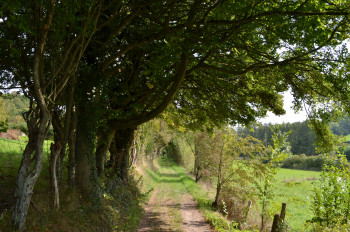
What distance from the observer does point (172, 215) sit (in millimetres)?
13859

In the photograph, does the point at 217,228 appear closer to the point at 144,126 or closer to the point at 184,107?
the point at 184,107

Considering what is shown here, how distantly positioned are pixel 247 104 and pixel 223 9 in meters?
6.89

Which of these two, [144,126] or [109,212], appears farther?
[144,126]

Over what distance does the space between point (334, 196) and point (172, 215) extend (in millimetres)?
8250

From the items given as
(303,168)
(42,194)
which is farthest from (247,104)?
(303,168)

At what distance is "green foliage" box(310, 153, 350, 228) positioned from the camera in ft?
29.1

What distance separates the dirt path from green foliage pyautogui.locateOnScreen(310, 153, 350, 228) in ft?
16.7

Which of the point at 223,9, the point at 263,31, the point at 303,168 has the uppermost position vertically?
the point at 263,31

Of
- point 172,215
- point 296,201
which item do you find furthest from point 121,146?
point 296,201

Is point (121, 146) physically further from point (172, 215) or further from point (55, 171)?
point (55, 171)

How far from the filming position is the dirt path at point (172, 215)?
11.6 metres

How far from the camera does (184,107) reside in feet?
45.8

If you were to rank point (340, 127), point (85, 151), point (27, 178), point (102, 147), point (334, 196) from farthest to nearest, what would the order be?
1. point (340, 127)
2. point (102, 147)
3. point (334, 196)
4. point (85, 151)
5. point (27, 178)

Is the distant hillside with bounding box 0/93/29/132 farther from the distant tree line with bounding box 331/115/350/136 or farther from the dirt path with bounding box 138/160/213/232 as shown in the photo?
the distant tree line with bounding box 331/115/350/136
